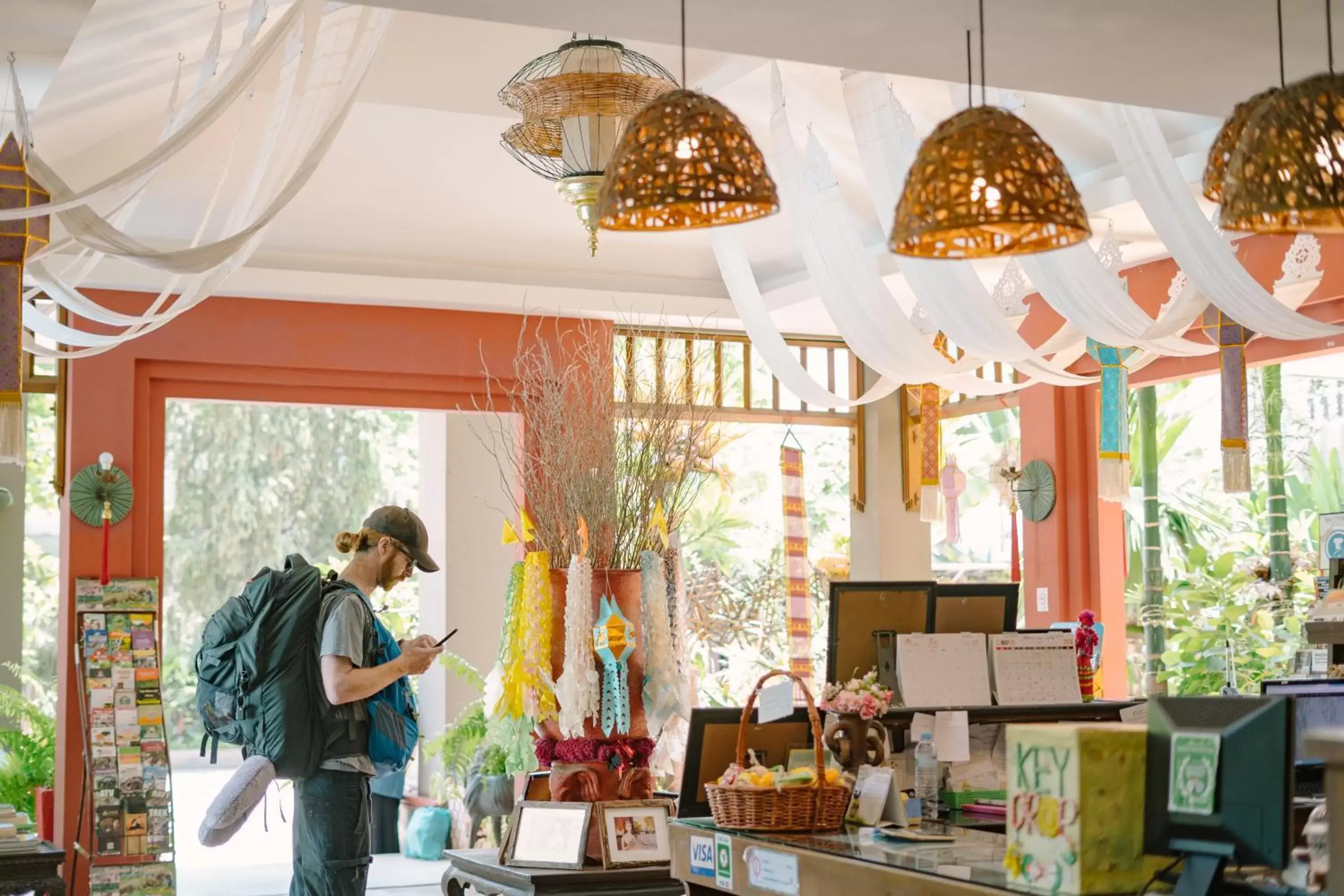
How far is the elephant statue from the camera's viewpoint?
9.06 meters

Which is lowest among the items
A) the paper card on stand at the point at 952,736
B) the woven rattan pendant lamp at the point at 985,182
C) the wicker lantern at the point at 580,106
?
the paper card on stand at the point at 952,736

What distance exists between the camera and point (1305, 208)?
120 inches

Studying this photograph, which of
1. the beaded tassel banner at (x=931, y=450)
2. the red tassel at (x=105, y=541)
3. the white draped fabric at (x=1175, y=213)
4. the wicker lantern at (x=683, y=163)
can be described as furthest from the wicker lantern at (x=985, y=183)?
the red tassel at (x=105, y=541)

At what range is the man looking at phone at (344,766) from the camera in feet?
13.8

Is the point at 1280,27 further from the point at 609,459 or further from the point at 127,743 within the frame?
the point at 127,743

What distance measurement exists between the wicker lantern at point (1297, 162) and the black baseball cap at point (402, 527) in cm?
248

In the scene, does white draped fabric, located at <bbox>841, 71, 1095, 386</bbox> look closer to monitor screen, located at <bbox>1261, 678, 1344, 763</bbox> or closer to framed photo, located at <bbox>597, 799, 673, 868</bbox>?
monitor screen, located at <bbox>1261, 678, 1344, 763</bbox>

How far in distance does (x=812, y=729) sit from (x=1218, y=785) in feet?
5.06

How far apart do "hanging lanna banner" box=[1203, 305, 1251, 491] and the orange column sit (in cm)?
192

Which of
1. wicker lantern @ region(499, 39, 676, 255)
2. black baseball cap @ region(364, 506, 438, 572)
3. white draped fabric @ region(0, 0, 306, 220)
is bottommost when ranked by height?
black baseball cap @ region(364, 506, 438, 572)

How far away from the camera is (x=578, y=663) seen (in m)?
5.06

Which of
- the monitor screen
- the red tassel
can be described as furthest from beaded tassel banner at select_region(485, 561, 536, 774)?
the red tassel

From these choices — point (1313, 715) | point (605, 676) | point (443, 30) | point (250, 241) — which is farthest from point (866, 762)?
point (443, 30)

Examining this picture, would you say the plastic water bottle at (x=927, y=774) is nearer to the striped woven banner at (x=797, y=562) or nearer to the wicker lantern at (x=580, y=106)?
the wicker lantern at (x=580, y=106)
